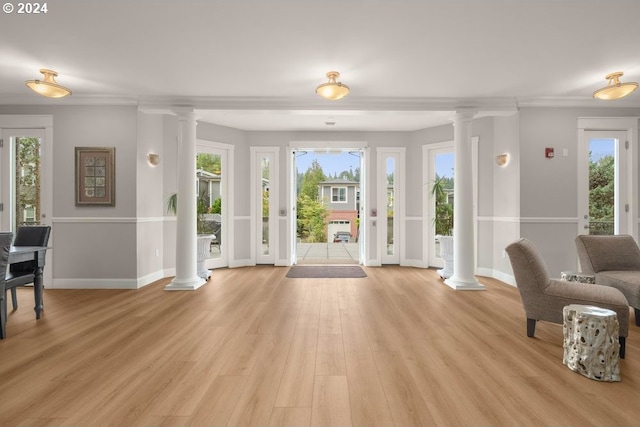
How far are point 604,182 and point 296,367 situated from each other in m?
5.40

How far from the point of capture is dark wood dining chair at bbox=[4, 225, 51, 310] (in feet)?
10.2

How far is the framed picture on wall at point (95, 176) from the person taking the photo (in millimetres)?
4684

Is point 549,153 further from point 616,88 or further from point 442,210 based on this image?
point 442,210

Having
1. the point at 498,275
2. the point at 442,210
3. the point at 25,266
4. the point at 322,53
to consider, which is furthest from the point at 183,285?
the point at 498,275

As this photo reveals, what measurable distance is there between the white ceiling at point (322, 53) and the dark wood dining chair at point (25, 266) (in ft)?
6.07

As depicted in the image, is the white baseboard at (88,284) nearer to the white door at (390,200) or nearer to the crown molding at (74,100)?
the crown molding at (74,100)

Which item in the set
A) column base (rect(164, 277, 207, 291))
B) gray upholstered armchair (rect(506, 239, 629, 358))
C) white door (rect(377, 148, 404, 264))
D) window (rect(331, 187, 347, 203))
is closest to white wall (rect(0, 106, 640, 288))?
column base (rect(164, 277, 207, 291))

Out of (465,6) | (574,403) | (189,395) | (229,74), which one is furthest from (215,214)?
(574,403)

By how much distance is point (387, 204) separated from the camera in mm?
6562

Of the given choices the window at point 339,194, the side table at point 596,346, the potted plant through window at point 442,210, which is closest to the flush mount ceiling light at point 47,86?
the side table at point 596,346

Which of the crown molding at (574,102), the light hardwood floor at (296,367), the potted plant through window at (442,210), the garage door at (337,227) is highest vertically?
the crown molding at (574,102)

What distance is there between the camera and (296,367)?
7.62 feet

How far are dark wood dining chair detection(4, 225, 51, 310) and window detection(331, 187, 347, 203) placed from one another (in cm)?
1427

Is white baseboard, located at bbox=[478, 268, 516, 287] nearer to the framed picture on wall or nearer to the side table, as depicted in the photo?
the side table
